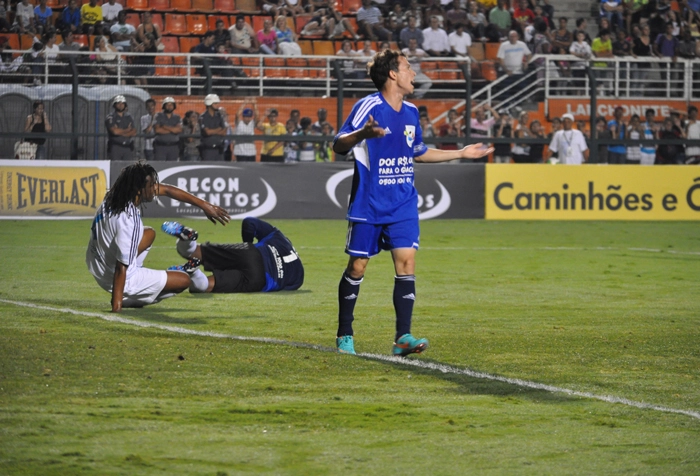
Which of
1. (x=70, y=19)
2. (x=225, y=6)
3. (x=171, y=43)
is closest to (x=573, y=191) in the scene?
(x=171, y=43)

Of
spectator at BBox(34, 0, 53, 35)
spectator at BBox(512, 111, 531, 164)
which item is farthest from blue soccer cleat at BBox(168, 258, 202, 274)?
spectator at BBox(34, 0, 53, 35)

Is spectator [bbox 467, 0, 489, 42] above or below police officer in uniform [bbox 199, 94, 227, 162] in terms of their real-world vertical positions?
above

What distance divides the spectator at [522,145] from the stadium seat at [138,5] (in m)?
9.65

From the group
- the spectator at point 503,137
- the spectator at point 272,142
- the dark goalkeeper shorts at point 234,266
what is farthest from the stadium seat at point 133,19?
→ the dark goalkeeper shorts at point 234,266

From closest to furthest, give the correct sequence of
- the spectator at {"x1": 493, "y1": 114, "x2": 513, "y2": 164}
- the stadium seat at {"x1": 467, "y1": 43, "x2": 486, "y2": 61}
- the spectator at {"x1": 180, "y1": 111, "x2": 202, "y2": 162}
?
the spectator at {"x1": 180, "y1": 111, "x2": 202, "y2": 162}
the spectator at {"x1": 493, "y1": 114, "x2": 513, "y2": 164}
the stadium seat at {"x1": 467, "y1": 43, "x2": 486, "y2": 61}

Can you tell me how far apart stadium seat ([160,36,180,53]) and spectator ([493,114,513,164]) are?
793 cm

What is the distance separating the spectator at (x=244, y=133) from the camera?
19.9 meters

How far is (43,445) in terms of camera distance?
4199 mm

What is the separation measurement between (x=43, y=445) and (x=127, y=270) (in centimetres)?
418

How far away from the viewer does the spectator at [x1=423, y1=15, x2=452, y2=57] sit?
79.7ft

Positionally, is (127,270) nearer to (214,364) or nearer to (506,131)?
(214,364)

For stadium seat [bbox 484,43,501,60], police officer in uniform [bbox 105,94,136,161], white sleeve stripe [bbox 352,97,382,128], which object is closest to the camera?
white sleeve stripe [bbox 352,97,382,128]

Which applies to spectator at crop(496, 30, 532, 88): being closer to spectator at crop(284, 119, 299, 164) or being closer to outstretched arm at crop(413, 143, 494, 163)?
spectator at crop(284, 119, 299, 164)

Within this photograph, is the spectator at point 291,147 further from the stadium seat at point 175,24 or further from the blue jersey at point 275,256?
the blue jersey at point 275,256
